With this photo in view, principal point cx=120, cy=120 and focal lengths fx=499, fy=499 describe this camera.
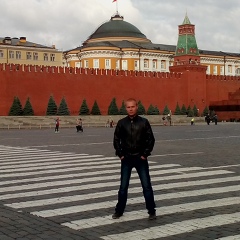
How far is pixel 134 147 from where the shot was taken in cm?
526

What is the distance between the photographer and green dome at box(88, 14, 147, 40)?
69375mm

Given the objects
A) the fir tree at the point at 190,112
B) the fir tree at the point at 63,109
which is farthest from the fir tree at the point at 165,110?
the fir tree at the point at 63,109

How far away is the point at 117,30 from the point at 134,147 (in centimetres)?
6594

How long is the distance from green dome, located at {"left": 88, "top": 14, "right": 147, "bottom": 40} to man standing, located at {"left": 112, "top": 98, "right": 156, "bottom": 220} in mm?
64700

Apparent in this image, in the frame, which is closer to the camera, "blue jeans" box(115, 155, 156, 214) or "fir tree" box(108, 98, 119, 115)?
"blue jeans" box(115, 155, 156, 214)

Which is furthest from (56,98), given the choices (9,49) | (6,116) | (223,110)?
(9,49)

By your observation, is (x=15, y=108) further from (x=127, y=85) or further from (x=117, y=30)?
(x=117, y=30)

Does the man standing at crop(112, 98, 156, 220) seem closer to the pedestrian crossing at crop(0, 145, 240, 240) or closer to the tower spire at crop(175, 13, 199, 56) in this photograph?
the pedestrian crossing at crop(0, 145, 240, 240)

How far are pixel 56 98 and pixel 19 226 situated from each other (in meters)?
34.7

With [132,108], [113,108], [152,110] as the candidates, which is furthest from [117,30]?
[132,108]

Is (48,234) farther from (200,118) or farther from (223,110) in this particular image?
(223,110)

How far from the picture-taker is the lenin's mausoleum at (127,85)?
38062mm

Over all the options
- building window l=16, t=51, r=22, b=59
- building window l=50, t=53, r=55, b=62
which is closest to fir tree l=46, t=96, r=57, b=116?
building window l=16, t=51, r=22, b=59

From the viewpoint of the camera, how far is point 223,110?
1884 inches
